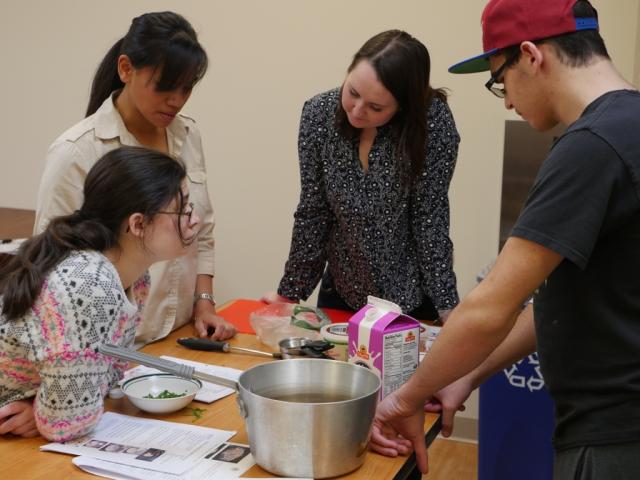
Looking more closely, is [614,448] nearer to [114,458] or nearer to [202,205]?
[114,458]

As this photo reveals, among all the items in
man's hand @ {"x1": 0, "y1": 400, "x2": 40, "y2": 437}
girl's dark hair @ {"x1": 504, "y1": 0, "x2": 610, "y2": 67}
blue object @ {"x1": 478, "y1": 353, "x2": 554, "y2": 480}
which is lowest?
blue object @ {"x1": 478, "y1": 353, "x2": 554, "y2": 480}

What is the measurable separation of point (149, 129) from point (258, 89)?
1240mm

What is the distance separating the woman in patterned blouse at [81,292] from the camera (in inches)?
50.1

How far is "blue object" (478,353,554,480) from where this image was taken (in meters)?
2.20

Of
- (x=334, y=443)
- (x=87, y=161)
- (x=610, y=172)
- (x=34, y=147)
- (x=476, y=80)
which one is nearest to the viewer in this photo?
(x=610, y=172)

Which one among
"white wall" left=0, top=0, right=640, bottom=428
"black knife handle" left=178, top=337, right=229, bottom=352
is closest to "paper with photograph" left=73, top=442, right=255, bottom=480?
"black knife handle" left=178, top=337, right=229, bottom=352

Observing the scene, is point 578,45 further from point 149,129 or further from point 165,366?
point 149,129

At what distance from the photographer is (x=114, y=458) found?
4.02 feet

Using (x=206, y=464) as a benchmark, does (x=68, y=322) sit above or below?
above

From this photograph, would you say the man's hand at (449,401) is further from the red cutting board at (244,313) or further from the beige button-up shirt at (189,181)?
the beige button-up shirt at (189,181)

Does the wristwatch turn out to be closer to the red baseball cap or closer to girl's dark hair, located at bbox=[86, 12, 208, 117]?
girl's dark hair, located at bbox=[86, 12, 208, 117]

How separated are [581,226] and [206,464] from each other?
68 cm

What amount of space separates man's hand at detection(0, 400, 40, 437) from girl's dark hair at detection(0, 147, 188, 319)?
0.19 metres

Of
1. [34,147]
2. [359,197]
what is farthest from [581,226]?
[34,147]
